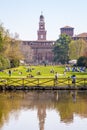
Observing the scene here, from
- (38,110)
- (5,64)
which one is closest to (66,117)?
(38,110)

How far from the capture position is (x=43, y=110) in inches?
1271

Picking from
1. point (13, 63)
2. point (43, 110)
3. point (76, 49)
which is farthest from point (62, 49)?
point (43, 110)

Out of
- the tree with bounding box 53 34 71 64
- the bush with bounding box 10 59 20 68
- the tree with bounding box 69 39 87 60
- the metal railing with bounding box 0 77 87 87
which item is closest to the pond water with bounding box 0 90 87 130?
the metal railing with bounding box 0 77 87 87

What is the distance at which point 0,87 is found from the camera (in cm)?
4769

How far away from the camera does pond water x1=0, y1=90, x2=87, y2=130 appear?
2638 centimetres

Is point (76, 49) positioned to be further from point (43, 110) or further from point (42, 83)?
point (43, 110)

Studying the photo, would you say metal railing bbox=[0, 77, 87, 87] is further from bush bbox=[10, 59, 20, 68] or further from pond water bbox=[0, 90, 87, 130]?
bush bbox=[10, 59, 20, 68]

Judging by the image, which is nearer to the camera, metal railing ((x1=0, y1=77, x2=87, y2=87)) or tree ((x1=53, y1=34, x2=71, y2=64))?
metal railing ((x1=0, y1=77, x2=87, y2=87))

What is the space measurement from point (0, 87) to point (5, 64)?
1408 inches

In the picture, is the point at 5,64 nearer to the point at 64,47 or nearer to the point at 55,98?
the point at 55,98

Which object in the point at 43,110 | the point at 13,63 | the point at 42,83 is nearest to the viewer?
the point at 43,110

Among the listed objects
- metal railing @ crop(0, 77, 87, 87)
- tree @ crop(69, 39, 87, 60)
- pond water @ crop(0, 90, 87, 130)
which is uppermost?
tree @ crop(69, 39, 87, 60)

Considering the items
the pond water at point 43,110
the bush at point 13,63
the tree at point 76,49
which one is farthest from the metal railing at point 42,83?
the tree at point 76,49

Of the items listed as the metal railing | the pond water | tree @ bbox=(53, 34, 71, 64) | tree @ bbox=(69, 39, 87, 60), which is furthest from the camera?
tree @ bbox=(53, 34, 71, 64)
